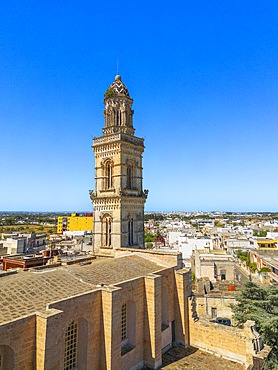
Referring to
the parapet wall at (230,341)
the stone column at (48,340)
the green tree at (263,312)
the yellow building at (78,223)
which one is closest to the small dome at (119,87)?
the parapet wall at (230,341)

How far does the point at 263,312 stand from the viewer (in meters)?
22.9

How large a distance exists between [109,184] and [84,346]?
14577 millimetres

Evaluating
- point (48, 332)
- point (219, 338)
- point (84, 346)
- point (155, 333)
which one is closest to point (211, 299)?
point (219, 338)

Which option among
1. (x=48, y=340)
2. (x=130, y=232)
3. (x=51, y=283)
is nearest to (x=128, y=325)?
(x=51, y=283)

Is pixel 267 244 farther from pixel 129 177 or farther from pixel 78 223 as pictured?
pixel 78 223

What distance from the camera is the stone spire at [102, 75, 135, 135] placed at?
25375 millimetres

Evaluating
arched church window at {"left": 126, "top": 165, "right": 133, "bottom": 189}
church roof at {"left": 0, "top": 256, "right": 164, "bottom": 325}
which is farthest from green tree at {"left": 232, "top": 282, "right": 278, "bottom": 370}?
arched church window at {"left": 126, "top": 165, "right": 133, "bottom": 189}

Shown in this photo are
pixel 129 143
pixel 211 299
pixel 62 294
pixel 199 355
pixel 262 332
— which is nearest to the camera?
pixel 62 294

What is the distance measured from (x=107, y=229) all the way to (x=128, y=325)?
1000 cm

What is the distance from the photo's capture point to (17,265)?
993 inches

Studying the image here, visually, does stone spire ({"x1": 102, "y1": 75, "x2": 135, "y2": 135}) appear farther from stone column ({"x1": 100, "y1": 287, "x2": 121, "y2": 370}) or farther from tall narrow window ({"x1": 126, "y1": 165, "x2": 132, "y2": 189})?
stone column ({"x1": 100, "y1": 287, "x2": 121, "y2": 370})

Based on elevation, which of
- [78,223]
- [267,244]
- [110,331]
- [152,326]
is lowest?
[267,244]

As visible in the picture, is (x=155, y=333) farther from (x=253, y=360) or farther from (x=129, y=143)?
(x=129, y=143)

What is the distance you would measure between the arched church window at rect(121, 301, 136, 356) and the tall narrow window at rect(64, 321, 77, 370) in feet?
11.0
